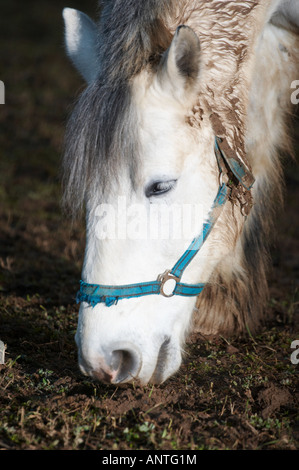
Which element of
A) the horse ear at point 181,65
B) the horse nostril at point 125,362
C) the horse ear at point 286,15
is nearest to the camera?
the horse ear at point 181,65

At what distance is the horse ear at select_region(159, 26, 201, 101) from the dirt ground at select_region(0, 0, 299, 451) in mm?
Answer: 803

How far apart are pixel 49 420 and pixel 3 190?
438cm

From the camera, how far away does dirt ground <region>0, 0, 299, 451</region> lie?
8.36ft

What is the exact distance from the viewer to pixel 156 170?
2697 millimetres

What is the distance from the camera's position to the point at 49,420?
8.54 ft

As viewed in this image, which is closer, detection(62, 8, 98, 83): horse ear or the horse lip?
the horse lip

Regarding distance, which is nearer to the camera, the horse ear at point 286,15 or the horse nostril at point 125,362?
the horse nostril at point 125,362

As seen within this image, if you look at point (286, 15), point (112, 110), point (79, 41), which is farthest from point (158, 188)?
point (286, 15)

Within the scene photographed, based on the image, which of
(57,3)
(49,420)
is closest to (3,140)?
(49,420)

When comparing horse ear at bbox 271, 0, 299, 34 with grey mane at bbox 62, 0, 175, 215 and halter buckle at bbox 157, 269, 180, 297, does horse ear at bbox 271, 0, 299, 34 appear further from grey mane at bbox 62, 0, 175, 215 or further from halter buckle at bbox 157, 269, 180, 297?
halter buckle at bbox 157, 269, 180, 297

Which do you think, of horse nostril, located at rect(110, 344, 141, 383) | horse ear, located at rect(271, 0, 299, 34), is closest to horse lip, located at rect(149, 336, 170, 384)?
horse nostril, located at rect(110, 344, 141, 383)

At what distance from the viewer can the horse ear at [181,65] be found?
2520mm

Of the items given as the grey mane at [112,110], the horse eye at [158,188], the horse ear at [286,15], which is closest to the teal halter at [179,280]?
the horse eye at [158,188]

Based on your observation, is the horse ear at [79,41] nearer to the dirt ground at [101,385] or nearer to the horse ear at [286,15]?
the dirt ground at [101,385]
